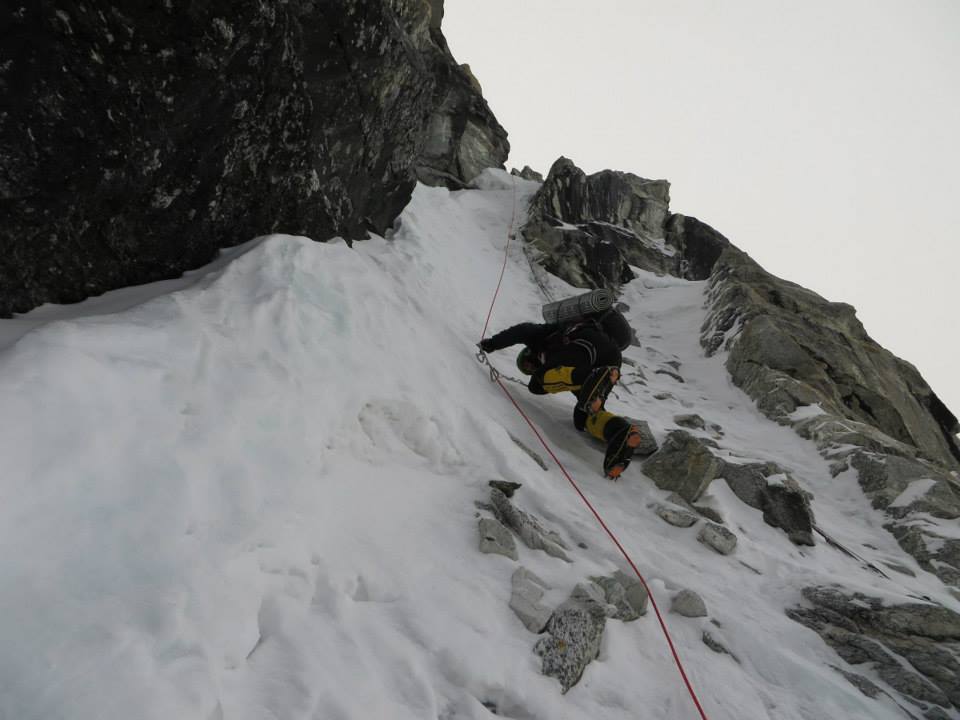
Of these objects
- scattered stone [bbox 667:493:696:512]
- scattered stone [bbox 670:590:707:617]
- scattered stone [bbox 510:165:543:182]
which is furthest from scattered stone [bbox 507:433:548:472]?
scattered stone [bbox 510:165:543:182]

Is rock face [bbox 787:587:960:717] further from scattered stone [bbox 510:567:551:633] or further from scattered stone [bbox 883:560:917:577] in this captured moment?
scattered stone [bbox 510:567:551:633]

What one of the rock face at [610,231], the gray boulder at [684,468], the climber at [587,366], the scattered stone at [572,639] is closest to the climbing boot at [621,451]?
the climber at [587,366]

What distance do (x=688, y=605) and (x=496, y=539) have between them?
145 cm

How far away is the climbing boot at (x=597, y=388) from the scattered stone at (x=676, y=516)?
51.7 inches

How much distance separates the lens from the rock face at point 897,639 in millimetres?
3418

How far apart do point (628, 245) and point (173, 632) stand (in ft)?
75.1

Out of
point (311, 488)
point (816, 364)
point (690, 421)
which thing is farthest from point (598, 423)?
point (816, 364)

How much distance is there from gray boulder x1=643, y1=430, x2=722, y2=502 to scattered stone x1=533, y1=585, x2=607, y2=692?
261cm

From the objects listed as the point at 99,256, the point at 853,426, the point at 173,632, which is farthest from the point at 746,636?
the point at 853,426

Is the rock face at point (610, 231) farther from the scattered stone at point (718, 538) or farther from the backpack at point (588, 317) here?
the scattered stone at point (718, 538)

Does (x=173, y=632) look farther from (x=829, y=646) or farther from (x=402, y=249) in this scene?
(x=402, y=249)

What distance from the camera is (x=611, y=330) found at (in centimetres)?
647

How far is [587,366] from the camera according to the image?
20.0ft

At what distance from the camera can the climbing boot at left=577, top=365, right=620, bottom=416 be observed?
594 cm
